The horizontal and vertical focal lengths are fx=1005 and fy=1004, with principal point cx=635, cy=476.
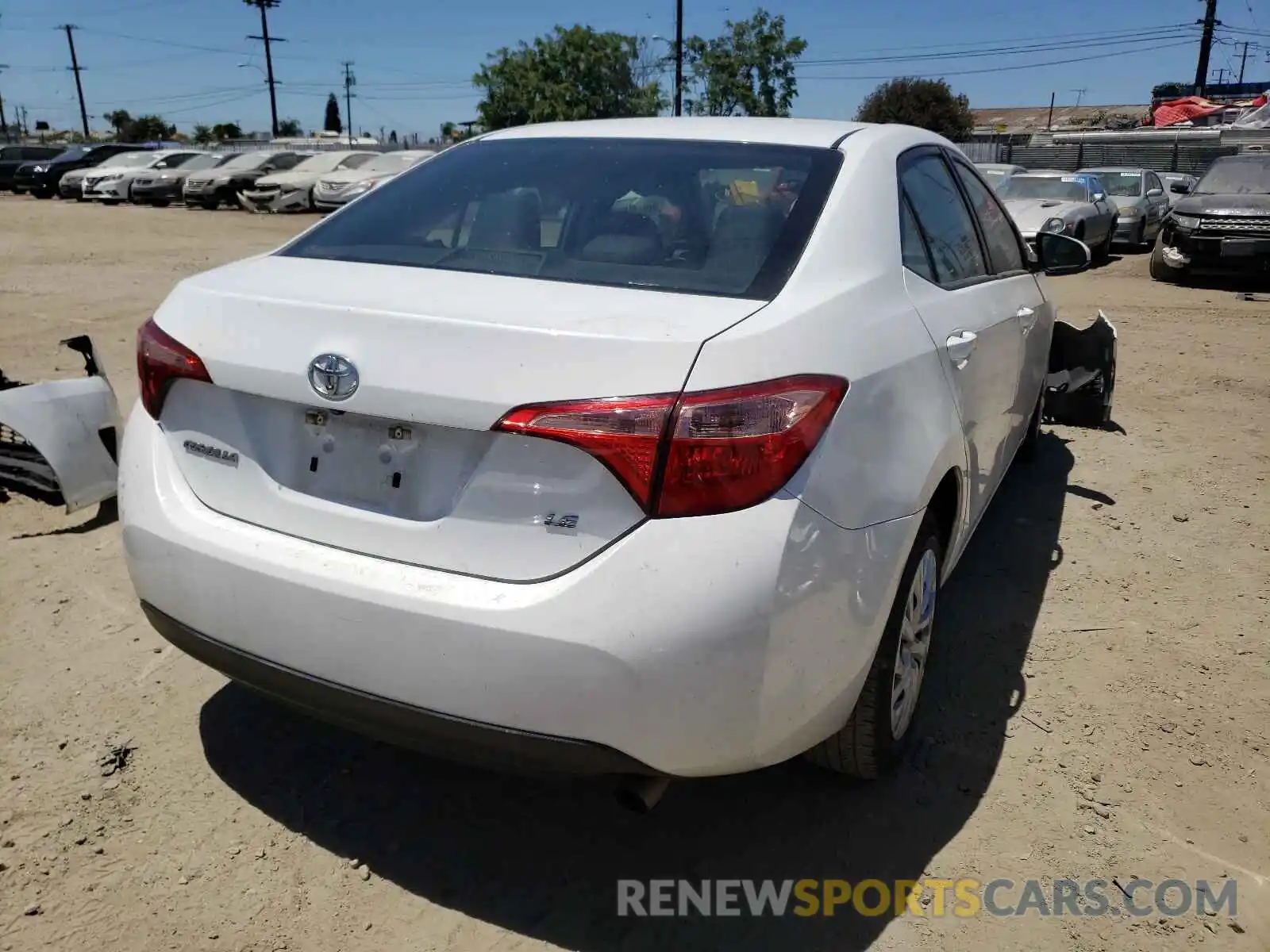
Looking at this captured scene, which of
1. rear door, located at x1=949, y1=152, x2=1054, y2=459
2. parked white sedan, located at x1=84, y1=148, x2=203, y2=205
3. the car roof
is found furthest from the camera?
parked white sedan, located at x1=84, y1=148, x2=203, y2=205

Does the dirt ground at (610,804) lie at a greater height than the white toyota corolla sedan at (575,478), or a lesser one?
lesser

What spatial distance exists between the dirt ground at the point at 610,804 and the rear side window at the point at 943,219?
1288 millimetres

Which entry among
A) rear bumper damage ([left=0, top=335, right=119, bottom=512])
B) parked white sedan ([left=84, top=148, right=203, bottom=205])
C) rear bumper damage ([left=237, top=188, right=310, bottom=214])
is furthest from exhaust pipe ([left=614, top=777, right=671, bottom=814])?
parked white sedan ([left=84, top=148, right=203, bottom=205])

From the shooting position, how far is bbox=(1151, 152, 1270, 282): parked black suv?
40.8 feet

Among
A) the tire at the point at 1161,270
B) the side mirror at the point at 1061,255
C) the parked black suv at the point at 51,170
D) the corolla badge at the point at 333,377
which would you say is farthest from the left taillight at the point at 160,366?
the parked black suv at the point at 51,170

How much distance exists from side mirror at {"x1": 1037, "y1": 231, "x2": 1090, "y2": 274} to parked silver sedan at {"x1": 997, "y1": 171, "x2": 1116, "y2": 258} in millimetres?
10283

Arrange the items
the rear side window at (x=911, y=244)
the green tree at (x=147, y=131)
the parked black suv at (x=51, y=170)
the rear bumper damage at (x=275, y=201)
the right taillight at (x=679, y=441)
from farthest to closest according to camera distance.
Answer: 1. the green tree at (x=147, y=131)
2. the parked black suv at (x=51, y=170)
3. the rear bumper damage at (x=275, y=201)
4. the rear side window at (x=911, y=244)
5. the right taillight at (x=679, y=441)

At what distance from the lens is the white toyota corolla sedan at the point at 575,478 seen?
185 centimetres

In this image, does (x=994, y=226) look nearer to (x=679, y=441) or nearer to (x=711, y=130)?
Result: (x=711, y=130)

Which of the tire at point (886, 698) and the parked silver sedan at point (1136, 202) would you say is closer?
the tire at point (886, 698)

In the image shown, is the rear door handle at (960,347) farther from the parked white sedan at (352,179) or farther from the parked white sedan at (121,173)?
the parked white sedan at (121,173)

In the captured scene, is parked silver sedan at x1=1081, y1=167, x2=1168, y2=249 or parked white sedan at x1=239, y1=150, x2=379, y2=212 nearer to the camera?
parked silver sedan at x1=1081, y1=167, x2=1168, y2=249

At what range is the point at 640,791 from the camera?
1983mm

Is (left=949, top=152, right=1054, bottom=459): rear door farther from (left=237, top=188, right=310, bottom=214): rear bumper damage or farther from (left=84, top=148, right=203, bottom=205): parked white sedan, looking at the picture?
(left=84, top=148, right=203, bottom=205): parked white sedan
